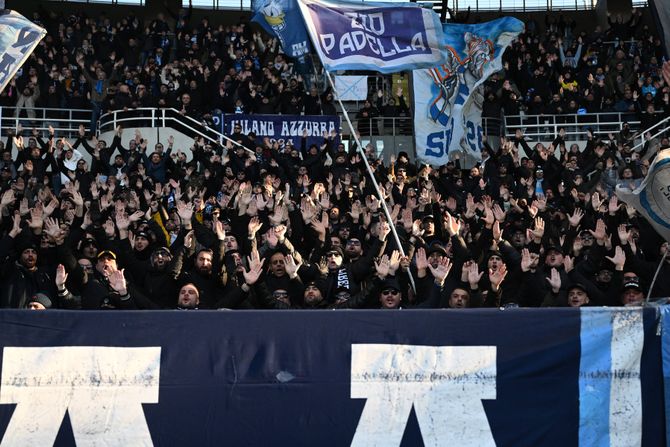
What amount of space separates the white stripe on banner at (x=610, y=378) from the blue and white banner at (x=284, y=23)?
11.2 metres

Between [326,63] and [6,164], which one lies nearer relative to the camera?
[326,63]

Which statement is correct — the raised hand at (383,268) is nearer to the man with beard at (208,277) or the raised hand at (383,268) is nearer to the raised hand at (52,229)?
the man with beard at (208,277)

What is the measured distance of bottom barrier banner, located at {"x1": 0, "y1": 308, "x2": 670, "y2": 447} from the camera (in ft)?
20.4

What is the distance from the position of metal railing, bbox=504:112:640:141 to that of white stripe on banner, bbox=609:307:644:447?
16.5 metres

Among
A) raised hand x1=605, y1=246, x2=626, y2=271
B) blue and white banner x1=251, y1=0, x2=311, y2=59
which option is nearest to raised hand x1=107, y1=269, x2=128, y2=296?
raised hand x1=605, y1=246, x2=626, y2=271

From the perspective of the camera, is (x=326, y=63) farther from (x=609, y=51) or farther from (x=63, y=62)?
(x=609, y=51)

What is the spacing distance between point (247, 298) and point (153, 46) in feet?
60.5

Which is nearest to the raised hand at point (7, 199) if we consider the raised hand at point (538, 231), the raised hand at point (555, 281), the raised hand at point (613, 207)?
the raised hand at point (538, 231)

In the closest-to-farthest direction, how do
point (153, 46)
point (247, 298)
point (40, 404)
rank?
point (40, 404)
point (247, 298)
point (153, 46)

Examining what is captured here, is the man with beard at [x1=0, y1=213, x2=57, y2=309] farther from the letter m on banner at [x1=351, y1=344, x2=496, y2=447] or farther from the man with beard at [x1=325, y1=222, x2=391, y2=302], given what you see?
the letter m on banner at [x1=351, y1=344, x2=496, y2=447]

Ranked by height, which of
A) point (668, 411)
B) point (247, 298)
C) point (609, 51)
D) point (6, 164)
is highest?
point (609, 51)

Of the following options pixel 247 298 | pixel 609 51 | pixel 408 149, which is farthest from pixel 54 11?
pixel 247 298

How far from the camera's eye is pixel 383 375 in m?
6.30

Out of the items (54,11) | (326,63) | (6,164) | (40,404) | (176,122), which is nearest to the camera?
(40,404)
